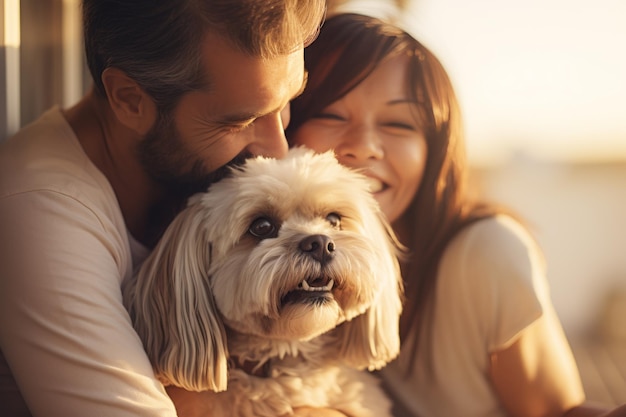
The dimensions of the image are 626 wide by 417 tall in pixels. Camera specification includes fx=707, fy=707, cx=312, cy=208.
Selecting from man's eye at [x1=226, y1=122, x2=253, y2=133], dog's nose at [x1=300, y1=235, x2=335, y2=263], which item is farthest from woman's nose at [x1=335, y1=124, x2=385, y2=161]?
dog's nose at [x1=300, y1=235, x2=335, y2=263]

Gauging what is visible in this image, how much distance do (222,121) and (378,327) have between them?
552 mm

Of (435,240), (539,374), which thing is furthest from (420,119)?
(539,374)

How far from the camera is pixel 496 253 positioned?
1698mm

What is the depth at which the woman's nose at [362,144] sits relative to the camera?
1.60 metres

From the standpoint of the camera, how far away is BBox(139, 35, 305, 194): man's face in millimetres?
1342

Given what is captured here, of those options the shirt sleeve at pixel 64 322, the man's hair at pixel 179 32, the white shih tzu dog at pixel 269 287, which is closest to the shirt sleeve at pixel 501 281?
the white shih tzu dog at pixel 269 287

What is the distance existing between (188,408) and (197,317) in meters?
0.20

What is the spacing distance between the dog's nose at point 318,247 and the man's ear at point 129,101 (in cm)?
45

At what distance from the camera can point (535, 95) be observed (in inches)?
74.0

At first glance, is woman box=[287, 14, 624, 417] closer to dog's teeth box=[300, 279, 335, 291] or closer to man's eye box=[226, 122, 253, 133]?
man's eye box=[226, 122, 253, 133]

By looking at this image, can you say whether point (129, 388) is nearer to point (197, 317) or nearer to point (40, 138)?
point (197, 317)

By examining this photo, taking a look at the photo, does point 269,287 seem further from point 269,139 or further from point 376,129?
point 376,129

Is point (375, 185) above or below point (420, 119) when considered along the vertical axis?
below

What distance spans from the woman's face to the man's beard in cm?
23
